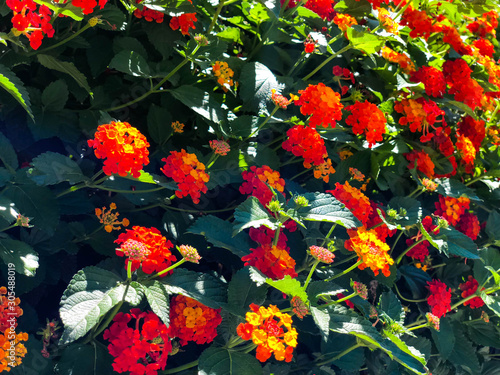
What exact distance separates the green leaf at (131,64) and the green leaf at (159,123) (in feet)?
0.50

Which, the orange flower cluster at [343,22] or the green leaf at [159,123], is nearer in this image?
the green leaf at [159,123]

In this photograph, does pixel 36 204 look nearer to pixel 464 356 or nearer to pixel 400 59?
pixel 400 59

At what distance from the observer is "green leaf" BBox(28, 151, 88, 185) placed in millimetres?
1512

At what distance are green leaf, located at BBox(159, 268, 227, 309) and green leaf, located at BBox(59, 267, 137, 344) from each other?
13 centimetres

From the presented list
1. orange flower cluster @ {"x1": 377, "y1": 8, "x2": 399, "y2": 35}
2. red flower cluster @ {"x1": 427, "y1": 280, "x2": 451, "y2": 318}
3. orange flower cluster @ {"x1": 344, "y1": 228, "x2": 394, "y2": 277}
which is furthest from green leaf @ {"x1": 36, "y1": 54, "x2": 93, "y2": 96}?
red flower cluster @ {"x1": 427, "y1": 280, "x2": 451, "y2": 318}

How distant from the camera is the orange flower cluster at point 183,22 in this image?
1844 millimetres

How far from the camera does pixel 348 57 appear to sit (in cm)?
235

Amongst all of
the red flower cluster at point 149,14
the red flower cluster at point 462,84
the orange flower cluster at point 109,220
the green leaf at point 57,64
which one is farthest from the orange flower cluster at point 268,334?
the red flower cluster at point 462,84

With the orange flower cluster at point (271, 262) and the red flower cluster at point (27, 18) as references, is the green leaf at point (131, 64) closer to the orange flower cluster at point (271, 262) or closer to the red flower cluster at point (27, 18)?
the red flower cluster at point (27, 18)

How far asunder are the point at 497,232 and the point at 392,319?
3.32 feet

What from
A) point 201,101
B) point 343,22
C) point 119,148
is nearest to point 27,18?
point 119,148

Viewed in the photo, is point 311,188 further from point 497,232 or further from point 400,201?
point 497,232

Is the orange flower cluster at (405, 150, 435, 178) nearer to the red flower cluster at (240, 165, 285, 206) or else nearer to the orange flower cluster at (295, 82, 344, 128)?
the orange flower cluster at (295, 82, 344, 128)

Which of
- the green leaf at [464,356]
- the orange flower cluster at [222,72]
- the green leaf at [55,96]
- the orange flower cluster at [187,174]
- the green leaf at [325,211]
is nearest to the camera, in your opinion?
the green leaf at [325,211]
